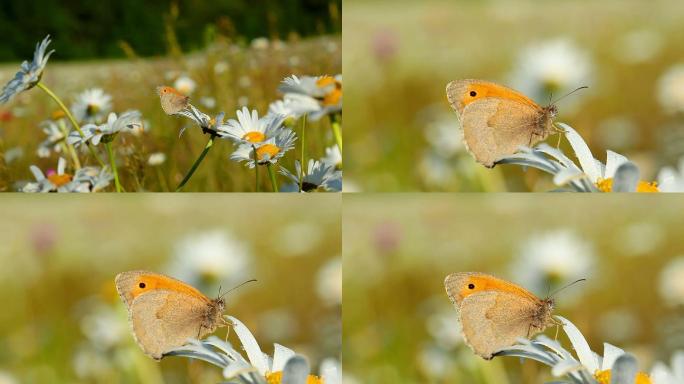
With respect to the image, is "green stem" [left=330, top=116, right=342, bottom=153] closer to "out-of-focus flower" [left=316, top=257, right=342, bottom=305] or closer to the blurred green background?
"out-of-focus flower" [left=316, top=257, right=342, bottom=305]

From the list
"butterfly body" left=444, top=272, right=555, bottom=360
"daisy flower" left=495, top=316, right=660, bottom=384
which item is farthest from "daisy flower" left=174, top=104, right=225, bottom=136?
"daisy flower" left=495, top=316, right=660, bottom=384

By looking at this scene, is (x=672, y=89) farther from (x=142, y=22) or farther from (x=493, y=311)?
(x=142, y=22)

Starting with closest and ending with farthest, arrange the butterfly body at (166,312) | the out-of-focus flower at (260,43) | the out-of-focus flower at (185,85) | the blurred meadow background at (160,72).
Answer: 1. the butterfly body at (166,312)
2. the blurred meadow background at (160,72)
3. the out-of-focus flower at (185,85)
4. the out-of-focus flower at (260,43)

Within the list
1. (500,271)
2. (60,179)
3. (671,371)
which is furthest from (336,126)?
(671,371)

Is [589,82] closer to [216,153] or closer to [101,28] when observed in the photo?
[216,153]

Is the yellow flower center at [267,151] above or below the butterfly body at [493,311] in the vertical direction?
above

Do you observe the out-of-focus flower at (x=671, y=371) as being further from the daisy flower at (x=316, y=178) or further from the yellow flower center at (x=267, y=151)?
the yellow flower center at (x=267, y=151)

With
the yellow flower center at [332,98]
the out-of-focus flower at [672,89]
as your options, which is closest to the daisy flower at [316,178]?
the yellow flower center at [332,98]
